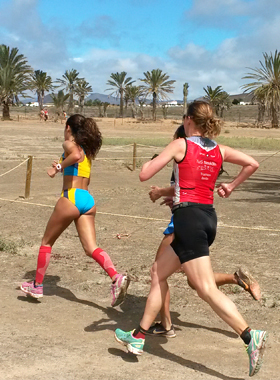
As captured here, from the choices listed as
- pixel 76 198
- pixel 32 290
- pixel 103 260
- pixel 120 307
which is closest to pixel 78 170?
pixel 76 198

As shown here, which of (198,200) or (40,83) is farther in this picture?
(40,83)

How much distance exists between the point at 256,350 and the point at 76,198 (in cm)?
206

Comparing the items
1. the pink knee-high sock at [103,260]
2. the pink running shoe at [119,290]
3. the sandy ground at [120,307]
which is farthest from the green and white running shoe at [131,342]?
the pink knee-high sock at [103,260]

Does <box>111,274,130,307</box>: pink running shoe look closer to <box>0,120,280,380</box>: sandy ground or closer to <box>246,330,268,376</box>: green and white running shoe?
<box>0,120,280,380</box>: sandy ground

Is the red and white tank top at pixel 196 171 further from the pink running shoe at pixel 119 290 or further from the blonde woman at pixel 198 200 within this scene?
the pink running shoe at pixel 119 290

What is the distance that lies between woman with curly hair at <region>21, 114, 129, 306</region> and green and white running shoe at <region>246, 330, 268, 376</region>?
1.61 meters

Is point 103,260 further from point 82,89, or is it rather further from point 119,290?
point 82,89

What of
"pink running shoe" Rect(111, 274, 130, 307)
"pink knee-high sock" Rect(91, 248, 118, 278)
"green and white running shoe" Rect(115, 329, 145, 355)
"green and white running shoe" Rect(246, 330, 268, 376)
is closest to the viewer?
"green and white running shoe" Rect(246, 330, 268, 376)

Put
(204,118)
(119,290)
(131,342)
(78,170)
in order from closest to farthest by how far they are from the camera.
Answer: (204,118)
(131,342)
(119,290)
(78,170)

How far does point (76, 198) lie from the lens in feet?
14.9

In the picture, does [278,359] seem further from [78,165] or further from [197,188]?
[78,165]

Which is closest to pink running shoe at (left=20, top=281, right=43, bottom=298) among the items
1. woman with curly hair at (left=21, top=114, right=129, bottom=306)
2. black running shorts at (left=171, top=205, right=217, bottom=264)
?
woman with curly hair at (left=21, top=114, right=129, bottom=306)

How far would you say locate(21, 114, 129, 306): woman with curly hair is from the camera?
14.9ft

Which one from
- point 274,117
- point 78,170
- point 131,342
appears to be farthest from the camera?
point 274,117
